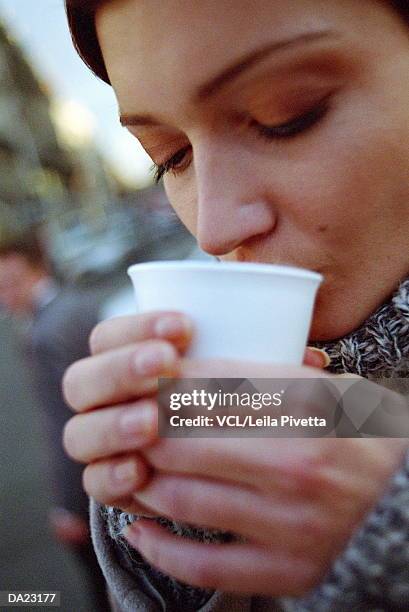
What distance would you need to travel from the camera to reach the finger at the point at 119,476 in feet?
1.65

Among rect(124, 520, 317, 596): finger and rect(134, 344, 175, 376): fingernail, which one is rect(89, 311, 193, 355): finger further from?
rect(124, 520, 317, 596): finger

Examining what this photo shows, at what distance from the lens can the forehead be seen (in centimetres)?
63

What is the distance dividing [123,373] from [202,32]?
392 millimetres

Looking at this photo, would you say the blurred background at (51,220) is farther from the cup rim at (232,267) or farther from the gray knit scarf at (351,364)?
the cup rim at (232,267)

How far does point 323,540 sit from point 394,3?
571 millimetres

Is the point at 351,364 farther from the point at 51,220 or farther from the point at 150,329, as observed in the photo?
the point at 51,220

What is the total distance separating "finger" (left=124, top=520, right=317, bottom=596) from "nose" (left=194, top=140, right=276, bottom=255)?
315 mm

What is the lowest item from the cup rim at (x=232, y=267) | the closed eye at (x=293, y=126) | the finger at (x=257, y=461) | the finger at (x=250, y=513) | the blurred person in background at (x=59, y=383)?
the blurred person in background at (x=59, y=383)

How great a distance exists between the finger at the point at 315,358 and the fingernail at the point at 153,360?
22cm

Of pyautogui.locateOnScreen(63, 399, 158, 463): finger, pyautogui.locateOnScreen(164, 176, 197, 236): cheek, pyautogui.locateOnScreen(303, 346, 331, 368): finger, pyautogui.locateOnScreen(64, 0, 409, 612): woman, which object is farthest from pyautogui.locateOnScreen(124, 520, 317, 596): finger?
pyautogui.locateOnScreen(164, 176, 197, 236): cheek

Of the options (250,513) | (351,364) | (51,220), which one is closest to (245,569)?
(250,513)

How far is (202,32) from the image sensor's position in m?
0.64

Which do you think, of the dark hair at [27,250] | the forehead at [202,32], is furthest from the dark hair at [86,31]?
the dark hair at [27,250]

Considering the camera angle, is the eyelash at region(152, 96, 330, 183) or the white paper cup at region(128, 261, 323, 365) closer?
the white paper cup at region(128, 261, 323, 365)
